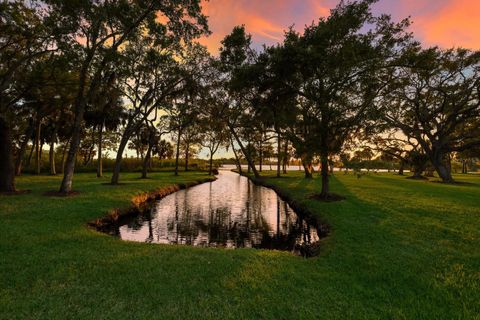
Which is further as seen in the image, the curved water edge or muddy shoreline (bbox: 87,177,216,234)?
muddy shoreline (bbox: 87,177,216,234)

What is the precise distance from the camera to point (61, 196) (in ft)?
61.5

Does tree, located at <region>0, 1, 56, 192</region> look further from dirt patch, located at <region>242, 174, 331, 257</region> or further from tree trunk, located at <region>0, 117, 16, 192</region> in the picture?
dirt patch, located at <region>242, 174, 331, 257</region>

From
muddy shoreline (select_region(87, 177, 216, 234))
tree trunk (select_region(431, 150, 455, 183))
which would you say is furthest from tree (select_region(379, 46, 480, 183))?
muddy shoreline (select_region(87, 177, 216, 234))

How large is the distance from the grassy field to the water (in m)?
2.71

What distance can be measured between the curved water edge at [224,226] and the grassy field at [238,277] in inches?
100

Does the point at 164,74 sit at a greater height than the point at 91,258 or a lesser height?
greater

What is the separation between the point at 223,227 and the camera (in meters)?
15.8

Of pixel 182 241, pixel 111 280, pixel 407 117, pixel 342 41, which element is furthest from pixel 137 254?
pixel 407 117

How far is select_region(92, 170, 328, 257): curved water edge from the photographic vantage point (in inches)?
505

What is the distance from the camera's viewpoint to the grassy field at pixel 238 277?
18.2 ft

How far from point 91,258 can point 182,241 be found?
5.10 m

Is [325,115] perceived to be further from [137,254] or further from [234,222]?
[137,254]

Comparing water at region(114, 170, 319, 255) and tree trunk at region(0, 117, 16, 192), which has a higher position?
tree trunk at region(0, 117, 16, 192)

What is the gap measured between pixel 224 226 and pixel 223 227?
26 centimetres
